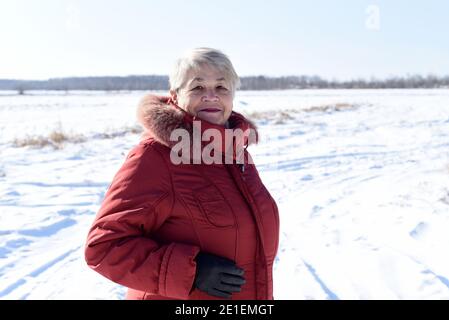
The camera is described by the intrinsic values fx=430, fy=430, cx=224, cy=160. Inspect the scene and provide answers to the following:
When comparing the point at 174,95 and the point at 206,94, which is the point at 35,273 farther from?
the point at 206,94

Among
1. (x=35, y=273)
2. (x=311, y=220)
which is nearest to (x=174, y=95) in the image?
(x=35, y=273)

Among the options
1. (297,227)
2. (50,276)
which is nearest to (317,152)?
(297,227)

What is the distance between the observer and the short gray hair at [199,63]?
159cm

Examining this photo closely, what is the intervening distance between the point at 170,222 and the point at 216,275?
9.5 inches

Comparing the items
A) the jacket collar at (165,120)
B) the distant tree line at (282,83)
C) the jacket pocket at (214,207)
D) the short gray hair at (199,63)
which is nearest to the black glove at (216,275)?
the jacket pocket at (214,207)

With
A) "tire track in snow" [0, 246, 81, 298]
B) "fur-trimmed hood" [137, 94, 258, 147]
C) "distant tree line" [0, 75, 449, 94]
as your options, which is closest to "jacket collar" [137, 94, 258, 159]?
"fur-trimmed hood" [137, 94, 258, 147]

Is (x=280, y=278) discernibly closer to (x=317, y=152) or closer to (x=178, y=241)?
(x=178, y=241)

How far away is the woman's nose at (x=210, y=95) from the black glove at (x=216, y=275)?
571mm

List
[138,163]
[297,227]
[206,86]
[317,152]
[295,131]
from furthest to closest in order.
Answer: [295,131]
[317,152]
[297,227]
[206,86]
[138,163]

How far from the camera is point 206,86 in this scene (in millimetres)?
1619

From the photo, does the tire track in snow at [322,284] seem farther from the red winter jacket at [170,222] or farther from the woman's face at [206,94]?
the woman's face at [206,94]

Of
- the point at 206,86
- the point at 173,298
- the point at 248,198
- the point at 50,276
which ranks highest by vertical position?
the point at 206,86

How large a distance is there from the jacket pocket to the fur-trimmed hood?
0.70 feet

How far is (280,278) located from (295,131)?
11.3 m
